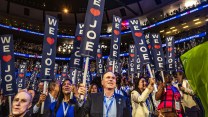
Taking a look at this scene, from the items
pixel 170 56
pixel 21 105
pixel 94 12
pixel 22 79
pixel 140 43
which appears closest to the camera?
pixel 21 105

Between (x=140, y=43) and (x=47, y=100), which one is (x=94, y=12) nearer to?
(x=47, y=100)

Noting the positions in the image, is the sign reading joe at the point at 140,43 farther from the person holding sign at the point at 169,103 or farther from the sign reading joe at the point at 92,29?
the sign reading joe at the point at 92,29

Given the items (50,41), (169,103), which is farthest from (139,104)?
(50,41)

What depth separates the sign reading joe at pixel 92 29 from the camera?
4514mm

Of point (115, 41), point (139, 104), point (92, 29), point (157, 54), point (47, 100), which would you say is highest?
point (115, 41)

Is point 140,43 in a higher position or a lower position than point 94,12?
lower

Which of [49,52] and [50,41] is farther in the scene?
[50,41]

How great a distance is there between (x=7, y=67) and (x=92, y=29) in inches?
109

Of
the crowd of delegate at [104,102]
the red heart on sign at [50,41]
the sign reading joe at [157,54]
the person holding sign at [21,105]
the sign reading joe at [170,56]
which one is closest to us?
the person holding sign at [21,105]

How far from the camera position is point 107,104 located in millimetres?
3484

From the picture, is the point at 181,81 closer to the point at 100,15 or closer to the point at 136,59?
the point at 100,15

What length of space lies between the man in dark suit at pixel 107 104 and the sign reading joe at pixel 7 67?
9.99 feet

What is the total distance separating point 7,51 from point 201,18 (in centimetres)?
2737

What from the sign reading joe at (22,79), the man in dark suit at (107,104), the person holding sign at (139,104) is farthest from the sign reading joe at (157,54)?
the sign reading joe at (22,79)
